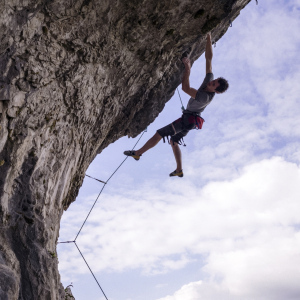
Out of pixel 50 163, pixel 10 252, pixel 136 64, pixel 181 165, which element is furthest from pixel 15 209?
pixel 181 165

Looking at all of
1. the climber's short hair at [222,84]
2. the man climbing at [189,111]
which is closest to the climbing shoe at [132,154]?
the man climbing at [189,111]

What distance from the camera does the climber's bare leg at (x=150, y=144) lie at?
32.1ft

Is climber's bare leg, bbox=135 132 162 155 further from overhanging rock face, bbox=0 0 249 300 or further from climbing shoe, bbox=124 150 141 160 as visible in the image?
overhanging rock face, bbox=0 0 249 300

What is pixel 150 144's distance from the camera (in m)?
9.84

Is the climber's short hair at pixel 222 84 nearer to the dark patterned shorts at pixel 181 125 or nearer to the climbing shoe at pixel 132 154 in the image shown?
the dark patterned shorts at pixel 181 125

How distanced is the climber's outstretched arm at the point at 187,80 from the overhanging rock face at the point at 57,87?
0.39 m

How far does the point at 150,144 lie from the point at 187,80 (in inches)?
84.3

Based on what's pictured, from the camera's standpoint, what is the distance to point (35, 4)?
19.2 ft

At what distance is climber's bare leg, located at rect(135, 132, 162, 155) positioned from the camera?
32.1ft

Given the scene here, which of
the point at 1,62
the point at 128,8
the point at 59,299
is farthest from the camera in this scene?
the point at 128,8

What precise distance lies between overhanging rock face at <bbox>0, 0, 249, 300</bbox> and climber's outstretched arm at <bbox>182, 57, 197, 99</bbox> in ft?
1.27

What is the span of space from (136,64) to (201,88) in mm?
2022

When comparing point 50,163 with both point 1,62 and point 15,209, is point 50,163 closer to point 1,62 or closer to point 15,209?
point 15,209

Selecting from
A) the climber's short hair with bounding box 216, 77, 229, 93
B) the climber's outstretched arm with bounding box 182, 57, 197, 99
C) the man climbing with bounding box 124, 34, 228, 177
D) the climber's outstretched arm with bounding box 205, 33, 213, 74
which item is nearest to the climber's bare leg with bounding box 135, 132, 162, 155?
the man climbing with bounding box 124, 34, 228, 177
